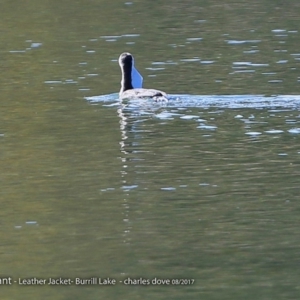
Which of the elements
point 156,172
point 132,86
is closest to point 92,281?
point 156,172

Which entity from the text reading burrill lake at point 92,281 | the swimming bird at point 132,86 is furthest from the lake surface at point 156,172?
the swimming bird at point 132,86

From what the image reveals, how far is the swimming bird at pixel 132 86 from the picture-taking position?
68.5ft

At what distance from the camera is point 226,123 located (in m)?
18.8

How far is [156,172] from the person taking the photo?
15344 mm

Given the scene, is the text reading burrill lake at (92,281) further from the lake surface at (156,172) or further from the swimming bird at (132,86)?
the swimming bird at (132,86)

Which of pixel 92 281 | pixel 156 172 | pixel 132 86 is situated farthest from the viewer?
pixel 132 86

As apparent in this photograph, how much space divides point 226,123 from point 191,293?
27.6 ft

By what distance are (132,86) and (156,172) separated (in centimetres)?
739

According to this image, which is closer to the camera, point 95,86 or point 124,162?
point 124,162

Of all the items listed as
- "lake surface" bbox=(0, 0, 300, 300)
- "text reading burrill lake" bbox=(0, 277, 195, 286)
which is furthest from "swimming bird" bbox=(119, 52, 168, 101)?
"text reading burrill lake" bbox=(0, 277, 195, 286)

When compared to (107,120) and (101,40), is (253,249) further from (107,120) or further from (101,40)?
(101,40)

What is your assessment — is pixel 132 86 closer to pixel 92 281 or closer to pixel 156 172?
pixel 156 172

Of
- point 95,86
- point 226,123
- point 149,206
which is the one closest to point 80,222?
point 149,206

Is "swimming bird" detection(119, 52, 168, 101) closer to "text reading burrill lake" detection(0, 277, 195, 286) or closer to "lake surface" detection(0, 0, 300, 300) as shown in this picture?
"lake surface" detection(0, 0, 300, 300)
